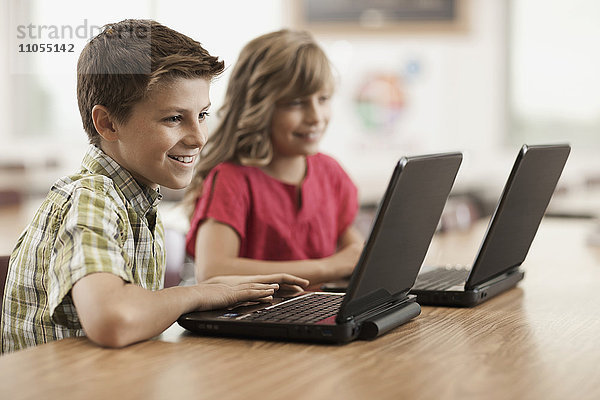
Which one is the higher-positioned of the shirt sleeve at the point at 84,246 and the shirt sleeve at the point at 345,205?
the shirt sleeve at the point at 84,246

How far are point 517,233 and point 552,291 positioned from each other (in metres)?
0.16

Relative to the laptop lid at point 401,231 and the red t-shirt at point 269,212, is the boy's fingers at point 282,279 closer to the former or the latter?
the laptop lid at point 401,231

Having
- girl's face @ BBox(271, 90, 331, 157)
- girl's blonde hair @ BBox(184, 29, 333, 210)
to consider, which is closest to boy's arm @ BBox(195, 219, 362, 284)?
girl's blonde hair @ BBox(184, 29, 333, 210)

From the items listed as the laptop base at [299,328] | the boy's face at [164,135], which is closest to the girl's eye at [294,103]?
the boy's face at [164,135]

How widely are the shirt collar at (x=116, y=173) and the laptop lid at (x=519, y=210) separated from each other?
1.99ft

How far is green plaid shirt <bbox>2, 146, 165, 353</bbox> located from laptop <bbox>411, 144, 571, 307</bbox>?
517mm

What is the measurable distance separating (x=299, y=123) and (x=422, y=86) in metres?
4.10

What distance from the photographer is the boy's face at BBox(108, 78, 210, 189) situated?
4.60 feet

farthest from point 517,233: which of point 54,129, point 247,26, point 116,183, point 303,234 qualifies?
point 54,129

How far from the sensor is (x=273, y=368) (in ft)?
3.57

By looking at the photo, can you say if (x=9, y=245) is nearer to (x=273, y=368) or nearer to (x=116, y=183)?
(x=116, y=183)

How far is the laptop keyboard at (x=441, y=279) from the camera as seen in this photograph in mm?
1626

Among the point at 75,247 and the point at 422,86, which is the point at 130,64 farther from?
the point at 422,86

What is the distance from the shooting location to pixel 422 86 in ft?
19.9
